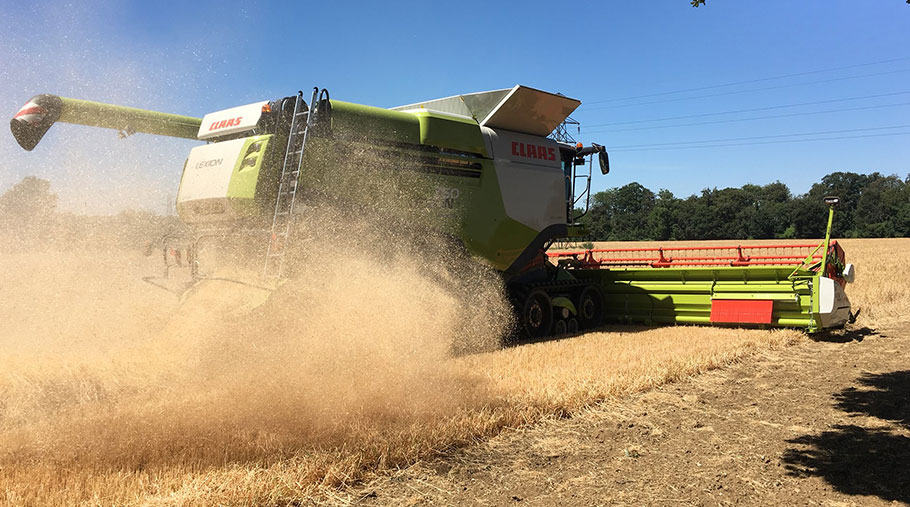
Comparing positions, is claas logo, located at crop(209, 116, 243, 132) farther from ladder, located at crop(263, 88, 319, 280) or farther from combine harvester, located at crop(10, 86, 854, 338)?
ladder, located at crop(263, 88, 319, 280)

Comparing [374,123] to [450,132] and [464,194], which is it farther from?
[464,194]

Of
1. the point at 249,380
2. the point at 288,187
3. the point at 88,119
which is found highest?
the point at 88,119

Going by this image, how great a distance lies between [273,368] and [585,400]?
7.70 ft

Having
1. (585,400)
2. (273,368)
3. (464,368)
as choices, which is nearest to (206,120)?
(273,368)

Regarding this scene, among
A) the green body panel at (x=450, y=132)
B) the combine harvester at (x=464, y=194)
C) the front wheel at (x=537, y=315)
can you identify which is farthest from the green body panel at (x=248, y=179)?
the front wheel at (x=537, y=315)

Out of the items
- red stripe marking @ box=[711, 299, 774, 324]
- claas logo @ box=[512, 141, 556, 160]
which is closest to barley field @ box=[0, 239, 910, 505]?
red stripe marking @ box=[711, 299, 774, 324]

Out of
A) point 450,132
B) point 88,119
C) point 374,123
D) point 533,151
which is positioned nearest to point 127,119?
point 88,119

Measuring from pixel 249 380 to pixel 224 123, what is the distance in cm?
273

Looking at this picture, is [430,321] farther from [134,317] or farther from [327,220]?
[134,317]

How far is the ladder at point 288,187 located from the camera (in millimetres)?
4914

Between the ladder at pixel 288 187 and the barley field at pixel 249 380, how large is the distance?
296mm

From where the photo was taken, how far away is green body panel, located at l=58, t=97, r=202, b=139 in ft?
17.1

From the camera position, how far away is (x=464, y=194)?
21.9ft

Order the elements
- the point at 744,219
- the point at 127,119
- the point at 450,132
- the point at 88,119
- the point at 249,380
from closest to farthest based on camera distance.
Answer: the point at 249,380 → the point at 88,119 → the point at 127,119 → the point at 450,132 → the point at 744,219
